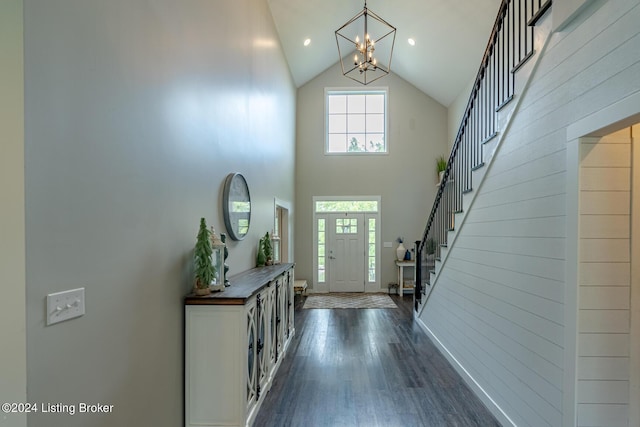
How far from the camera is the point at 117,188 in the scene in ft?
5.22

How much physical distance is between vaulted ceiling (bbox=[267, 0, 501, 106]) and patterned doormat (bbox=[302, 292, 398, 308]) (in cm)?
454

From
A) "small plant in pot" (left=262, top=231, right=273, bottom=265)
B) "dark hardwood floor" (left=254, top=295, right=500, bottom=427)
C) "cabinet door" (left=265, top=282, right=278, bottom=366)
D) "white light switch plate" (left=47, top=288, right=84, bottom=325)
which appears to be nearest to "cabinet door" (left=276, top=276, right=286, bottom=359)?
"cabinet door" (left=265, top=282, right=278, bottom=366)

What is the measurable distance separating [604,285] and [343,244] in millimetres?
6358

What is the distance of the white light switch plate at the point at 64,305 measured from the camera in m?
1.23

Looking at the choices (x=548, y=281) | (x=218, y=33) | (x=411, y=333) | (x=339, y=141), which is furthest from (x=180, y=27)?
(x=339, y=141)

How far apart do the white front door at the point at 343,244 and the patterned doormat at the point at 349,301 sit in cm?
48

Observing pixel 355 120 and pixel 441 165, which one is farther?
pixel 355 120

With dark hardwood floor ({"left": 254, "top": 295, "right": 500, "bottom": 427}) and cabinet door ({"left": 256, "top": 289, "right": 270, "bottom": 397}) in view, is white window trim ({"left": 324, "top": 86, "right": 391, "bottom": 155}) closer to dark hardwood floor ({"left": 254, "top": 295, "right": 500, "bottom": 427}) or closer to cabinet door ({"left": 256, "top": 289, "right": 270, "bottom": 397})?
dark hardwood floor ({"left": 254, "top": 295, "right": 500, "bottom": 427})

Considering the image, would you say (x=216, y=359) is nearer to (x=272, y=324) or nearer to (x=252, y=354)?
(x=252, y=354)

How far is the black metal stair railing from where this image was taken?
106 inches

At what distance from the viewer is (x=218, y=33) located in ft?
9.80

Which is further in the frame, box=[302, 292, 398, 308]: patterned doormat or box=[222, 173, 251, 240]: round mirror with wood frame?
box=[302, 292, 398, 308]: patterned doormat

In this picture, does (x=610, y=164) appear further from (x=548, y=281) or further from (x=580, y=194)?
(x=548, y=281)

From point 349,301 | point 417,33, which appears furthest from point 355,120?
point 349,301
